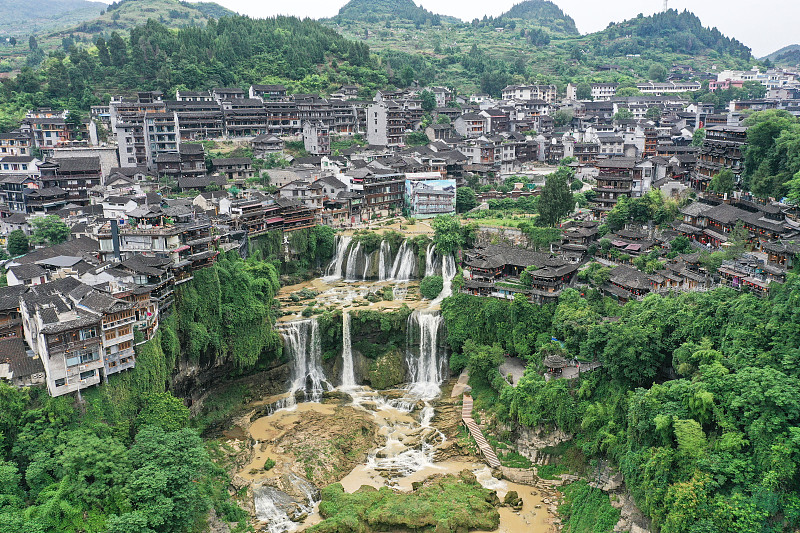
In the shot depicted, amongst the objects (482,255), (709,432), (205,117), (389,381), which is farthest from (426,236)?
(205,117)

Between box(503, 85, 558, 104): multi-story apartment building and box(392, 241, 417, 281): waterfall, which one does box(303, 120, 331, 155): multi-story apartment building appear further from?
box(503, 85, 558, 104): multi-story apartment building

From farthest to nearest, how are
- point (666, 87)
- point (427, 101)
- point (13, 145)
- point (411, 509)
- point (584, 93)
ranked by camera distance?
point (666, 87)
point (584, 93)
point (427, 101)
point (13, 145)
point (411, 509)

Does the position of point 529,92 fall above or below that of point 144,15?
below

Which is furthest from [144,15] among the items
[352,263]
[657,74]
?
[352,263]

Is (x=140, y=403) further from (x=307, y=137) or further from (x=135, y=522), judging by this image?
(x=307, y=137)

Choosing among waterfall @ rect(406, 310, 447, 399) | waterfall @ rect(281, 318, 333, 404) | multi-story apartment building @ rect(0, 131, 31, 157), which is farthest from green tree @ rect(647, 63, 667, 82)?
multi-story apartment building @ rect(0, 131, 31, 157)

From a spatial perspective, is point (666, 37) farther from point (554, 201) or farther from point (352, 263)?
point (352, 263)
